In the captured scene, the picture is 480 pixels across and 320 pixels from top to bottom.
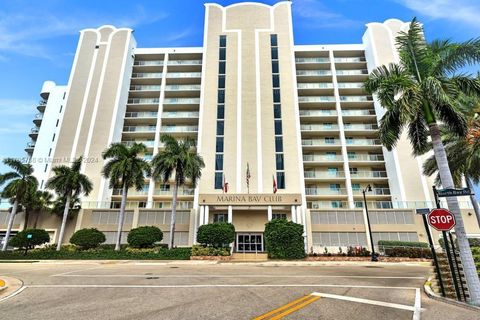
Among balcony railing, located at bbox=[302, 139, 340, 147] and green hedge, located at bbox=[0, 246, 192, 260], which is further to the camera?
balcony railing, located at bbox=[302, 139, 340, 147]

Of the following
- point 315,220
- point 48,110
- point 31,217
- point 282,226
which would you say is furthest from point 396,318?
point 48,110

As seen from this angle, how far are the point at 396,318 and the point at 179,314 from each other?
5.65m

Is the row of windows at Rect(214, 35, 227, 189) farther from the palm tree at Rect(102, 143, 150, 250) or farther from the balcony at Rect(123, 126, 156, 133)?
the balcony at Rect(123, 126, 156, 133)

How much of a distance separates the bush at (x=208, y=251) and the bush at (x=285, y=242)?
199 inches

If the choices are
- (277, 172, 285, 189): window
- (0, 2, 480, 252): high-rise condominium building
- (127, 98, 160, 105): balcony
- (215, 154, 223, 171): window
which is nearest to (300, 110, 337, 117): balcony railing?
(0, 2, 480, 252): high-rise condominium building

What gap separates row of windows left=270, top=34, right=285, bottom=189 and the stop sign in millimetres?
30089

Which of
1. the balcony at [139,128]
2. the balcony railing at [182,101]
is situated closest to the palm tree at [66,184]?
the balcony at [139,128]

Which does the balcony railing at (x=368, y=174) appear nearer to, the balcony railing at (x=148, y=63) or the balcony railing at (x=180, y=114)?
the balcony railing at (x=180, y=114)

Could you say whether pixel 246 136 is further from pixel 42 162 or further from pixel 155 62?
pixel 42 162

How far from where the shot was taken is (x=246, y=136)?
41.5 m

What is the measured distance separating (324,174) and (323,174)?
158mm

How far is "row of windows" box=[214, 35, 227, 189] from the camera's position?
39.6 m

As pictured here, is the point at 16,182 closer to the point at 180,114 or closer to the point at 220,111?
the point at 180,114

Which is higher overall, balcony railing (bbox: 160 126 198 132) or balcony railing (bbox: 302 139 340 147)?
balcony railing (bbox: 160 126 198 132)
